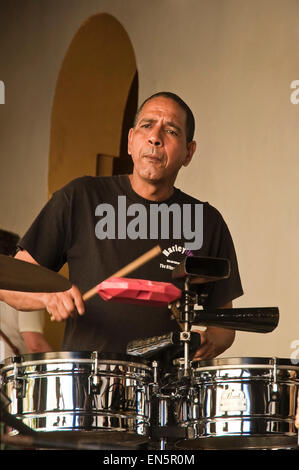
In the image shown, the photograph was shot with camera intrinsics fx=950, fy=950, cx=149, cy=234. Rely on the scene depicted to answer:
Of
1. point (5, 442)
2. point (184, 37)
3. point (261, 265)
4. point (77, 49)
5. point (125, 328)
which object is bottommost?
point (5, 442)

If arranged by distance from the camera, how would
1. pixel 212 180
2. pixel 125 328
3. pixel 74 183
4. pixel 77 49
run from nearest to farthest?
1. pixel 125 328
2. pixel 74 183
3. pixel 212 180
4. pixel 77 49

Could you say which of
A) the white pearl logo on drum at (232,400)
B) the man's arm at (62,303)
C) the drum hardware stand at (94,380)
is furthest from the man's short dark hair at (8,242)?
the white pearl logo on drum at (232,400)

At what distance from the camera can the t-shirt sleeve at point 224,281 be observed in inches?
153

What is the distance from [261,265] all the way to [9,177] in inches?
78.3

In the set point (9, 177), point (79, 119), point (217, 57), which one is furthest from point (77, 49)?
point (217, 57)

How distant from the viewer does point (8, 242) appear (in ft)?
17.1

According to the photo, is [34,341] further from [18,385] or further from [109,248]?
[18,385]

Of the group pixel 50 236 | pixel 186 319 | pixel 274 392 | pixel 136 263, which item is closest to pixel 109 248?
pixel 136 263

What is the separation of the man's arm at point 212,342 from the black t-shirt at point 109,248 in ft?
0.55

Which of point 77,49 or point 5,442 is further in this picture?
point 77,49

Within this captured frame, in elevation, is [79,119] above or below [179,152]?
above

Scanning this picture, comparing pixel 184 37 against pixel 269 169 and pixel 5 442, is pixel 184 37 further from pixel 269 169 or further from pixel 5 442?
pixel 5 442

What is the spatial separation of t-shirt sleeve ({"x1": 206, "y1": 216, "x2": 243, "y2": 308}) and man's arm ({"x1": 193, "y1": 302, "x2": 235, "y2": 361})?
165 millimetres

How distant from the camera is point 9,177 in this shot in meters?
5.58
